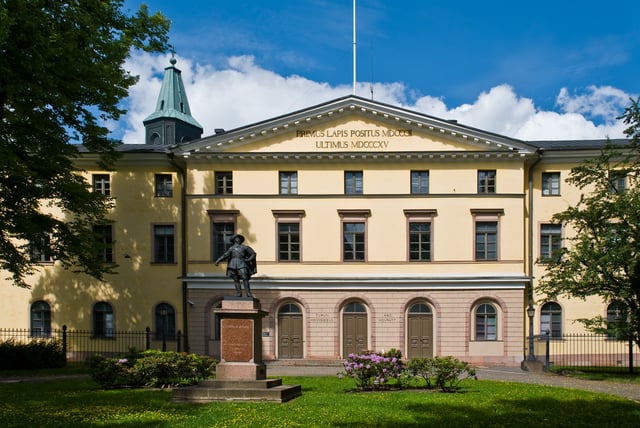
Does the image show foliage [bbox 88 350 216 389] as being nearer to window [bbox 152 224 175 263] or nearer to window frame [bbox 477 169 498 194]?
window [bbox 152 224 175 263]

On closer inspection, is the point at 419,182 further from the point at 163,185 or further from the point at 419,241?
the point at 163,185

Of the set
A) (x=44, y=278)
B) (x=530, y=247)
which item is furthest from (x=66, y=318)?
(x=530, y=247)

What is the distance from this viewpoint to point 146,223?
34.2m

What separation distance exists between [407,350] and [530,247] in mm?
8123

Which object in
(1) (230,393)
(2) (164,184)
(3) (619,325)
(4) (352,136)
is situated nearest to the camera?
(1) (230,393)

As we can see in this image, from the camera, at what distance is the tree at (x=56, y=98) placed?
68.2ft

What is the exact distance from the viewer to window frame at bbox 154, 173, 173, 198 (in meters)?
34.4

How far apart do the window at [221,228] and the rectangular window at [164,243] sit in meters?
2.29

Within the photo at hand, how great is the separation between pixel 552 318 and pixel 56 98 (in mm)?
25113

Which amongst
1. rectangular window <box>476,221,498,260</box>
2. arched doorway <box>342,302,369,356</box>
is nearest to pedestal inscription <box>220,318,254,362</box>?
arched doorway <box>342,302,369,356</box>

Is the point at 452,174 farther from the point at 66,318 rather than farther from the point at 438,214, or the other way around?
the point at 66,318

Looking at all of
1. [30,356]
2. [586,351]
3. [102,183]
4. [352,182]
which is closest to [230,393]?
[30,356]

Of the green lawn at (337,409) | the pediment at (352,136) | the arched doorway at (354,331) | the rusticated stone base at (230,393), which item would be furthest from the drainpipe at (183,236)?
the rusticated stone base at (230,393)

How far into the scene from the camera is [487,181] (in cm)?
3338
